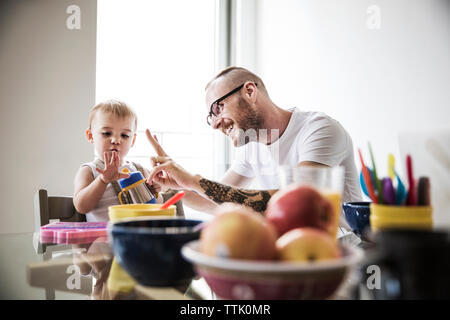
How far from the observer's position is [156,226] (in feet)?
1.81

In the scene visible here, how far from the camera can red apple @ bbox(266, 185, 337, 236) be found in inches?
17.5

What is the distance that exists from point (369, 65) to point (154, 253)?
5.74 feet

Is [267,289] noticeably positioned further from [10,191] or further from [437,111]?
[10,191]

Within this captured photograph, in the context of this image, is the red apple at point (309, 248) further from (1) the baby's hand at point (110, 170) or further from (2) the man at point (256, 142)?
(1) the baby's hand at point (110, 170)

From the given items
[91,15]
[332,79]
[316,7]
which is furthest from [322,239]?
[91,15]

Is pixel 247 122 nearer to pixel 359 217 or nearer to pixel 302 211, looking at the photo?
pixel 359 217

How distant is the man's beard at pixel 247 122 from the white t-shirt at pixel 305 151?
8cm

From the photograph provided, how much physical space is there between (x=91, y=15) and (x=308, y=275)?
2.55 meters

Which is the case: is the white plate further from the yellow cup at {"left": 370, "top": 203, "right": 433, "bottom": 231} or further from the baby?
the baby

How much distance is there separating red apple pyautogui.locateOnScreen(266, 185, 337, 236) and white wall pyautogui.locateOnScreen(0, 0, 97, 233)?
2141mm

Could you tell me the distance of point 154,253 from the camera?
455 millimetres

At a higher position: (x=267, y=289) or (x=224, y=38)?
(x=224, y=38)
